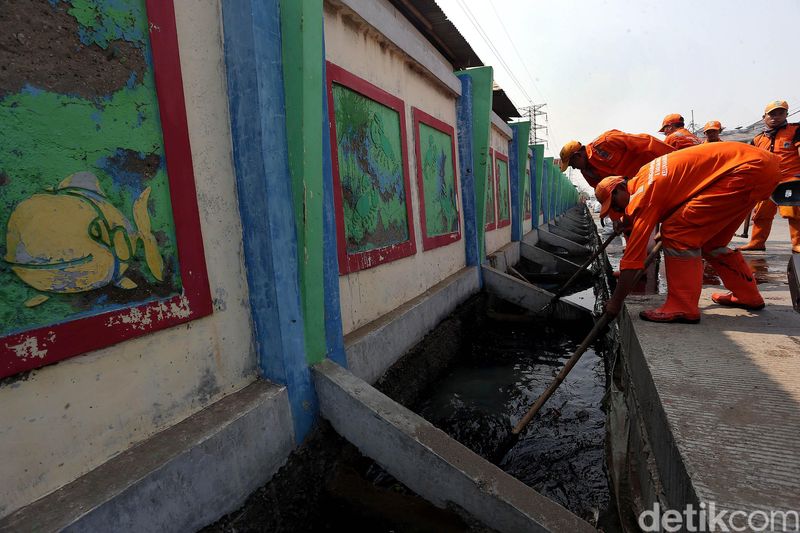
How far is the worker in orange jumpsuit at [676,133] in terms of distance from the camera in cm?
572

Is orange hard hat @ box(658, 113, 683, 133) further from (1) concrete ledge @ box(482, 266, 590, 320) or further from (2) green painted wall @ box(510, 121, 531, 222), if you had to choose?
(2) green painted wall @ box(510, 121, 531, 222)

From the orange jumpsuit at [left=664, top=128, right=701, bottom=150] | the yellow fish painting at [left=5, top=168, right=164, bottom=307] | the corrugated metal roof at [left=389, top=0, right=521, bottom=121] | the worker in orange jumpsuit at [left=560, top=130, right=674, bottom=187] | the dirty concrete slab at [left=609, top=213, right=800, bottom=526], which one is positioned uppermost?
the corrugated metal roof at [left=389, top=0, right=521, bottom=121]

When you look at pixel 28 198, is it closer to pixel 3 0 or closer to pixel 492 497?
pixel 3 0

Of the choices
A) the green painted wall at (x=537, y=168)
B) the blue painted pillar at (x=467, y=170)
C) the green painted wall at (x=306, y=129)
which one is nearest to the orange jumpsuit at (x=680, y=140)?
the blue painted pillar at (x=467, y=170)

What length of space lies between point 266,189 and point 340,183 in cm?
133

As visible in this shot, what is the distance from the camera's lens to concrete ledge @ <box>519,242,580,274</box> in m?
9.54

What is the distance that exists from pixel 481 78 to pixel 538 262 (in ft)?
17.9

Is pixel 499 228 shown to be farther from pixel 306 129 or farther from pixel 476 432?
pixel 306 129

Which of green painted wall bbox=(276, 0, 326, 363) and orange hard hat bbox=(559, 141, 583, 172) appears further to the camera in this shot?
orange hard hat bbox=(559, 141, 583, 172)

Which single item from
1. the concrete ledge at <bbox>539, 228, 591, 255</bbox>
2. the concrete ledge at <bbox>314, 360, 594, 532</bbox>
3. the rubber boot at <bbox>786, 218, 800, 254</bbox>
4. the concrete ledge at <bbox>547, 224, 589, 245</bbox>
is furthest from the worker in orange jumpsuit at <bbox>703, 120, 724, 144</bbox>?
the concrete ledge at <bbox>547, 224, 589, 245</bbox>

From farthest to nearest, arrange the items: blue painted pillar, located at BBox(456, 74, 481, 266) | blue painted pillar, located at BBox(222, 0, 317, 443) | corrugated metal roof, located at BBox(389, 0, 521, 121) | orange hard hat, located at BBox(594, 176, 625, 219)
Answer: blue painted pillar, located at BBox(456, 74, 481, 266) → corrugated metal roof, located at BBox(389, 0, 521, 121) → orange hard hat, located at BBox(594, 176, 625, 219) → blue painted pillar, located at BBox(222, 0, 317, 443)

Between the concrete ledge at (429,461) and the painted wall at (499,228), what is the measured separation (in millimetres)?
6675

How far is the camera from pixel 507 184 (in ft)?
37.5

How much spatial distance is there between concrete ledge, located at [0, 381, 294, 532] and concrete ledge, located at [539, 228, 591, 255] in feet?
39.4
